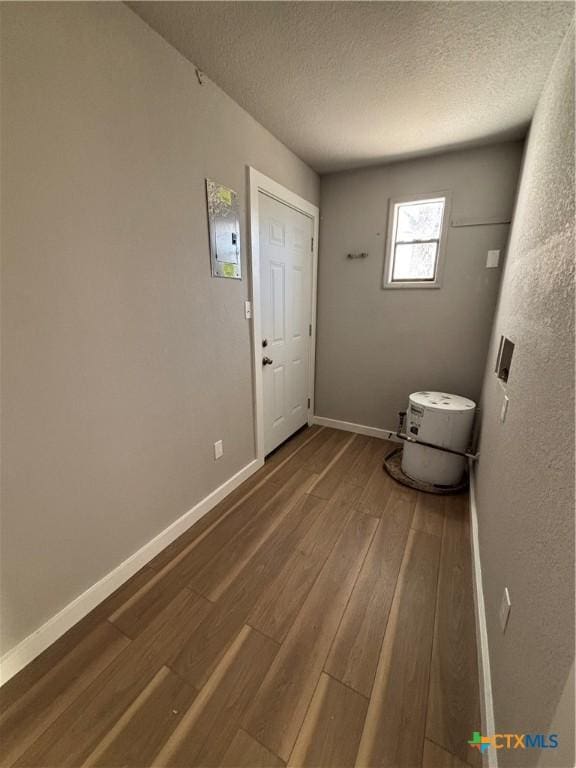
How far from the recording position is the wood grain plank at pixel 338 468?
7.30 feet

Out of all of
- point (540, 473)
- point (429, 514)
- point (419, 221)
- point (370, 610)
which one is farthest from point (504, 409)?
point (419, 221)

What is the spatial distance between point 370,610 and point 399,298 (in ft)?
7.75

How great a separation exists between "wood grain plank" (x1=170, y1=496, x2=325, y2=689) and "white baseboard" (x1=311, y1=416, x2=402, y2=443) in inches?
53.8

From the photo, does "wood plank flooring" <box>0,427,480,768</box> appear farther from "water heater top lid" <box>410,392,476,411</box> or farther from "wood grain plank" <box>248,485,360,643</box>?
"water heater top lid" <box>410,392,476,411</box>

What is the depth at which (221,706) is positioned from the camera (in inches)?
40.6

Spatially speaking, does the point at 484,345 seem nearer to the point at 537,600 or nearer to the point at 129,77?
the point at 537,600

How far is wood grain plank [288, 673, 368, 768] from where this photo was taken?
3.01ft

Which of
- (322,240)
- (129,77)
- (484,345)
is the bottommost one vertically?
(484,345)

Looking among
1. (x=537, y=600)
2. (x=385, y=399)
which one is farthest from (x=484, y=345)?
(x=537, y=600)

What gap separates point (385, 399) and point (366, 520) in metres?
1.36

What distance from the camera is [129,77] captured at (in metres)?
1.24

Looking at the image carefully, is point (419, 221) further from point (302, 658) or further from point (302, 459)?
point (302, 658)

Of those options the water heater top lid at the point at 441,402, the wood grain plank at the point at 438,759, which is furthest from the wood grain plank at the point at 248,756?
the water heater top lid at the point at 441,402

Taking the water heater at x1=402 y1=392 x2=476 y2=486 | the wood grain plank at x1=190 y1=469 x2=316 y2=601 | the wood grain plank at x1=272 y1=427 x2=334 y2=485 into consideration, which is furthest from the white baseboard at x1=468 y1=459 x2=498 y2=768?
the wood grain plank at x1=272 y1=427 x2=334 y2=485
